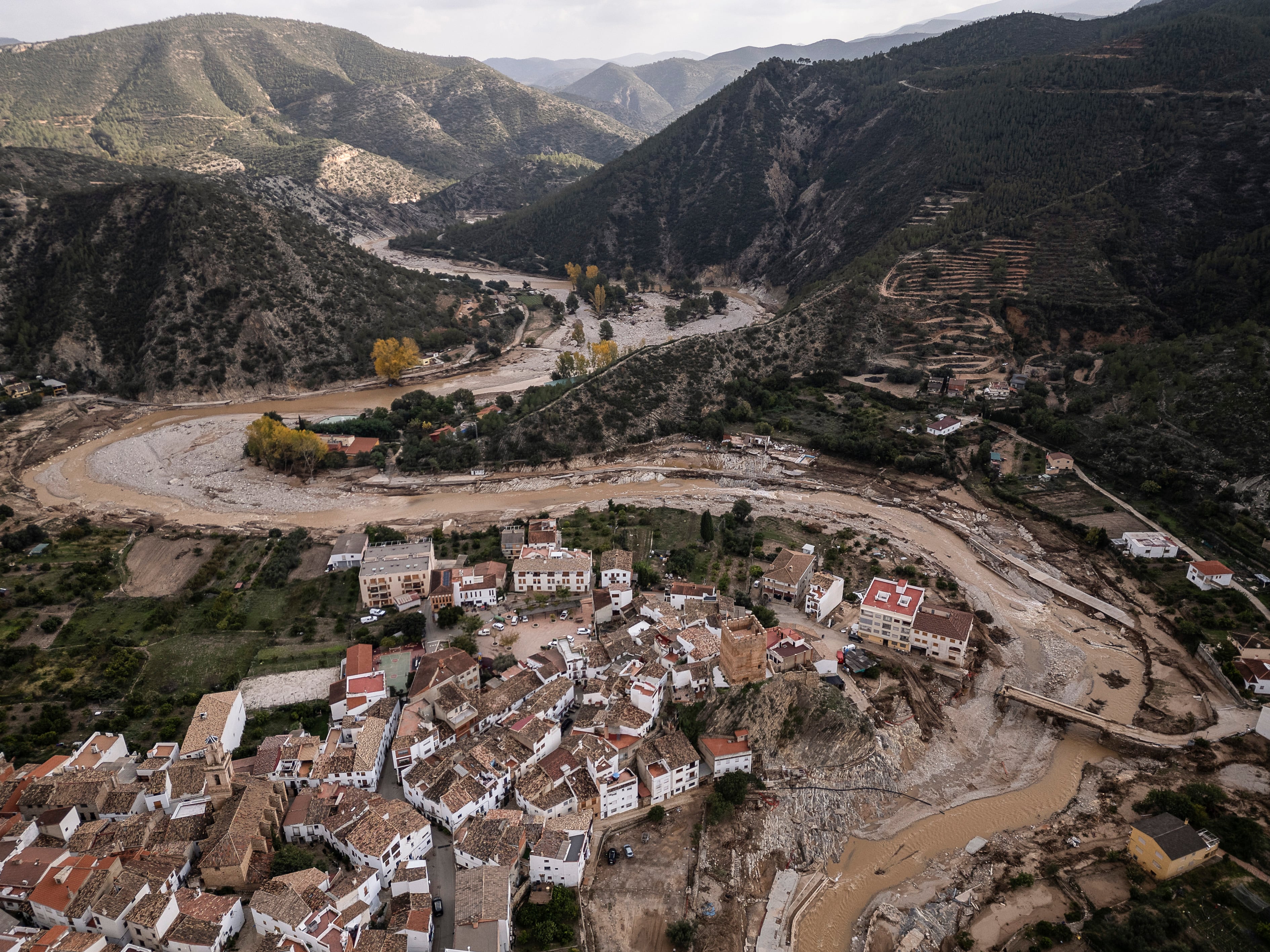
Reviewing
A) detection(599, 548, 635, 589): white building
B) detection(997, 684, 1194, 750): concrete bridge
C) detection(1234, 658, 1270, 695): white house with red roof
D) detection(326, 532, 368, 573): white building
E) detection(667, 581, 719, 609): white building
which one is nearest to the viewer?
detection(997, 684, 1194, 750): concrete bridge

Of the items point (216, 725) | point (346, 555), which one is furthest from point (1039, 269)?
point (216, 725)

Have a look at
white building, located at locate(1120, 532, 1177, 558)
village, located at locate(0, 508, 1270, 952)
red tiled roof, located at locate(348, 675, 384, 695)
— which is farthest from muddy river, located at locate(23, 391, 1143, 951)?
red tiled roof, located at locate(348, 675, 384, 695)

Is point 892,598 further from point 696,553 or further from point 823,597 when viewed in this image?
point 696,553

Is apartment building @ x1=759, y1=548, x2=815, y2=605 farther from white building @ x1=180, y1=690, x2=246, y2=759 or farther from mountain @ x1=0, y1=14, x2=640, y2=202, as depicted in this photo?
mountain @ x1=0, y1=14, x2=640, y2=202

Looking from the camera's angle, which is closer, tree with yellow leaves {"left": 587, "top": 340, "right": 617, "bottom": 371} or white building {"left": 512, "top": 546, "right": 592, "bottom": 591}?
white building {"left": 512, "top": 546, "right": 592, "bottom": 591}

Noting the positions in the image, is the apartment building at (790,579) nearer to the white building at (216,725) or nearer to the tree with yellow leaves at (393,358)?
the white building at (216,725)

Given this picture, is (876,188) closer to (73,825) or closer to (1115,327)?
(1115,327)
